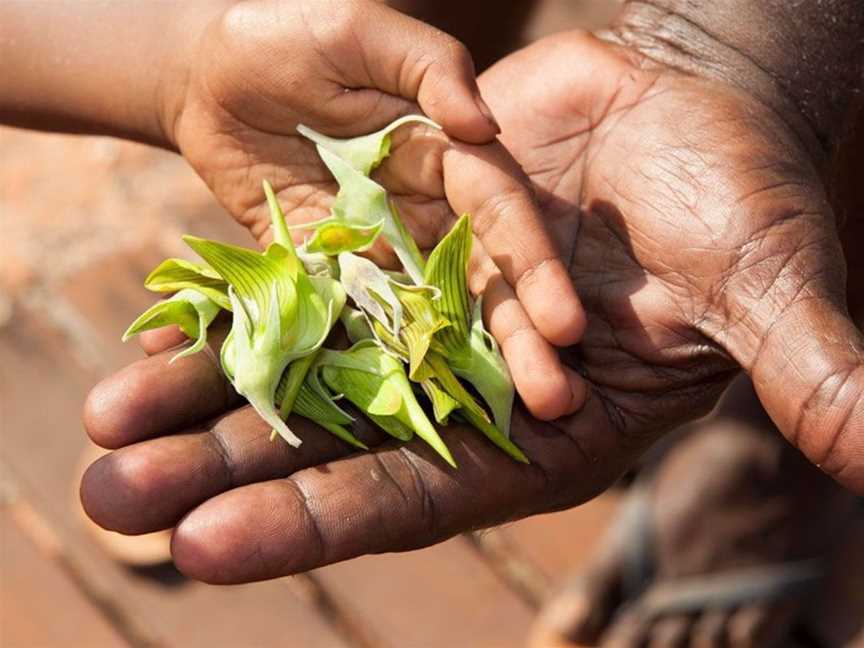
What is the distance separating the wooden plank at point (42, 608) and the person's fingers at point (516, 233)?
0.96m

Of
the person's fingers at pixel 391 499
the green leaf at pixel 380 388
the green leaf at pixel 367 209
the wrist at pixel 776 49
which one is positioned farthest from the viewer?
the wrist at pixel 776 49

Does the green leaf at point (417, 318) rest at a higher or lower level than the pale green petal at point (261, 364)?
higher

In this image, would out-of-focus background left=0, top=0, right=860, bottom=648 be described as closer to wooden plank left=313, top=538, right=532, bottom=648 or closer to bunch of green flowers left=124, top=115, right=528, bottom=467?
wooden plank left=313, top=538, right=532, bottom=648

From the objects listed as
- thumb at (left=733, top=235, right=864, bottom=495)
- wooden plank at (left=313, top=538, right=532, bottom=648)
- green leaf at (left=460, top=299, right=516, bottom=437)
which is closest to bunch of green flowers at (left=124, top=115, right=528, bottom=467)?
green leaf at (left=460, top=299, right=516, bottom=437)

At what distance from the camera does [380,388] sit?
135 cm

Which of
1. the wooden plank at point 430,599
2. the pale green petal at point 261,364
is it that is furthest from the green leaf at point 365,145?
the wooden plank at point 430,599

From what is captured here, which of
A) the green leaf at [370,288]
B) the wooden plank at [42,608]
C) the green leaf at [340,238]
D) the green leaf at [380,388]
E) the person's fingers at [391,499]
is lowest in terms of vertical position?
the wooden plank at [42,608]

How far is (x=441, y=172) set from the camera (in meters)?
1.50

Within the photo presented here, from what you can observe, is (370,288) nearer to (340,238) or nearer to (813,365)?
(340,238)

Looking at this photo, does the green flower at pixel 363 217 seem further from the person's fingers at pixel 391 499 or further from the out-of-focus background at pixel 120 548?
the out-of-focus background at pixel 120 548

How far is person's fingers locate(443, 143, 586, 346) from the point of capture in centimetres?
136

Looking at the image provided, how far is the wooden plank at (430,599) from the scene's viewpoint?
2.08m

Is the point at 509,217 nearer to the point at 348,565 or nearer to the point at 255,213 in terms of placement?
the point at 255,213

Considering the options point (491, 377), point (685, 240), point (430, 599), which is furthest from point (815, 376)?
point (430, 599)
